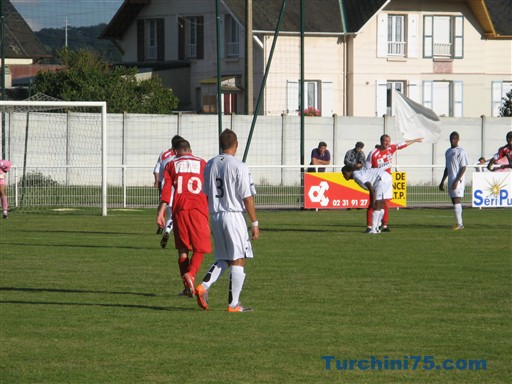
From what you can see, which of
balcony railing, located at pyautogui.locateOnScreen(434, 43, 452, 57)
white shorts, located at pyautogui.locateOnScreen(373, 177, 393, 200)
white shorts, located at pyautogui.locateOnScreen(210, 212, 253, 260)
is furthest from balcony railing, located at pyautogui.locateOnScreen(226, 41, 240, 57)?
white shorts, located at pyautogui.locateOnScreen(210, 212, 253, 260)

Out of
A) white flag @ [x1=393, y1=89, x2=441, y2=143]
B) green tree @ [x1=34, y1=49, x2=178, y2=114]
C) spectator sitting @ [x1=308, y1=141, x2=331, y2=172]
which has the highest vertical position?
green tree @ [x1=34, y1=49, x2=178, y2=114]

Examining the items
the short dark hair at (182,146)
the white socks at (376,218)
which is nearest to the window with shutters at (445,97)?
the white socks at (376,218)

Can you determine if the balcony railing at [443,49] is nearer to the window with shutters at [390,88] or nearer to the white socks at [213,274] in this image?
the window with shutters at [390,88]

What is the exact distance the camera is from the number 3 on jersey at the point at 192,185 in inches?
520

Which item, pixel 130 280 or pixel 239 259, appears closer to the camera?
pixel 239 259

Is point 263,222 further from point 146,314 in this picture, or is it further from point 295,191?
point 146,314

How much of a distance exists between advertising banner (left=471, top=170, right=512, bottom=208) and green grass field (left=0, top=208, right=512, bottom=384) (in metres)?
10.5

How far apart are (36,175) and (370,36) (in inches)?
1127

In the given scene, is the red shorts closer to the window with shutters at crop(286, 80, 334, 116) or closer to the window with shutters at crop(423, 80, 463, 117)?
the window with shutters at crop(286, 80, 334, 116)

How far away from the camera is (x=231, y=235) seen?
12016mm

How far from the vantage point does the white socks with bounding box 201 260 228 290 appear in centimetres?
1219

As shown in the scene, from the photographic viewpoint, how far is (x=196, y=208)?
13.2 meters

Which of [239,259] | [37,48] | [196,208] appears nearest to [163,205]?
[196,208]

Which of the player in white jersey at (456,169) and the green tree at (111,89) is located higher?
the green tree at (111,89)
